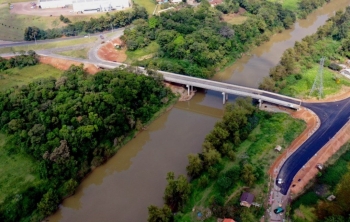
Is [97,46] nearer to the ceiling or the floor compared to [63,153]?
nearer to the ceiling

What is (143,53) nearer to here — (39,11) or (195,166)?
(195,166)

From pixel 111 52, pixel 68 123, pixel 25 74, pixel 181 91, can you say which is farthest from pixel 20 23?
pixel 68 123

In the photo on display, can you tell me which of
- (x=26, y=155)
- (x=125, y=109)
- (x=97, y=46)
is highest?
(x=97, y=46)

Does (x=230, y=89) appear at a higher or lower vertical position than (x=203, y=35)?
lower

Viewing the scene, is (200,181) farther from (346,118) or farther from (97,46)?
(97,46)

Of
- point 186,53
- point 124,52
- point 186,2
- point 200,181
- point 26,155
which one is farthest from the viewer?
point 186,2

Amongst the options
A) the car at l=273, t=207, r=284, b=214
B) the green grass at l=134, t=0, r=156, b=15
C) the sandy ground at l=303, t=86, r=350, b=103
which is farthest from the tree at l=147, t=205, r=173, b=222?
the green grass at l=134, t=0, r=156, b=15

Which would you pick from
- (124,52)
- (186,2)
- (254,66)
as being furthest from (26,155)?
(186,2)
